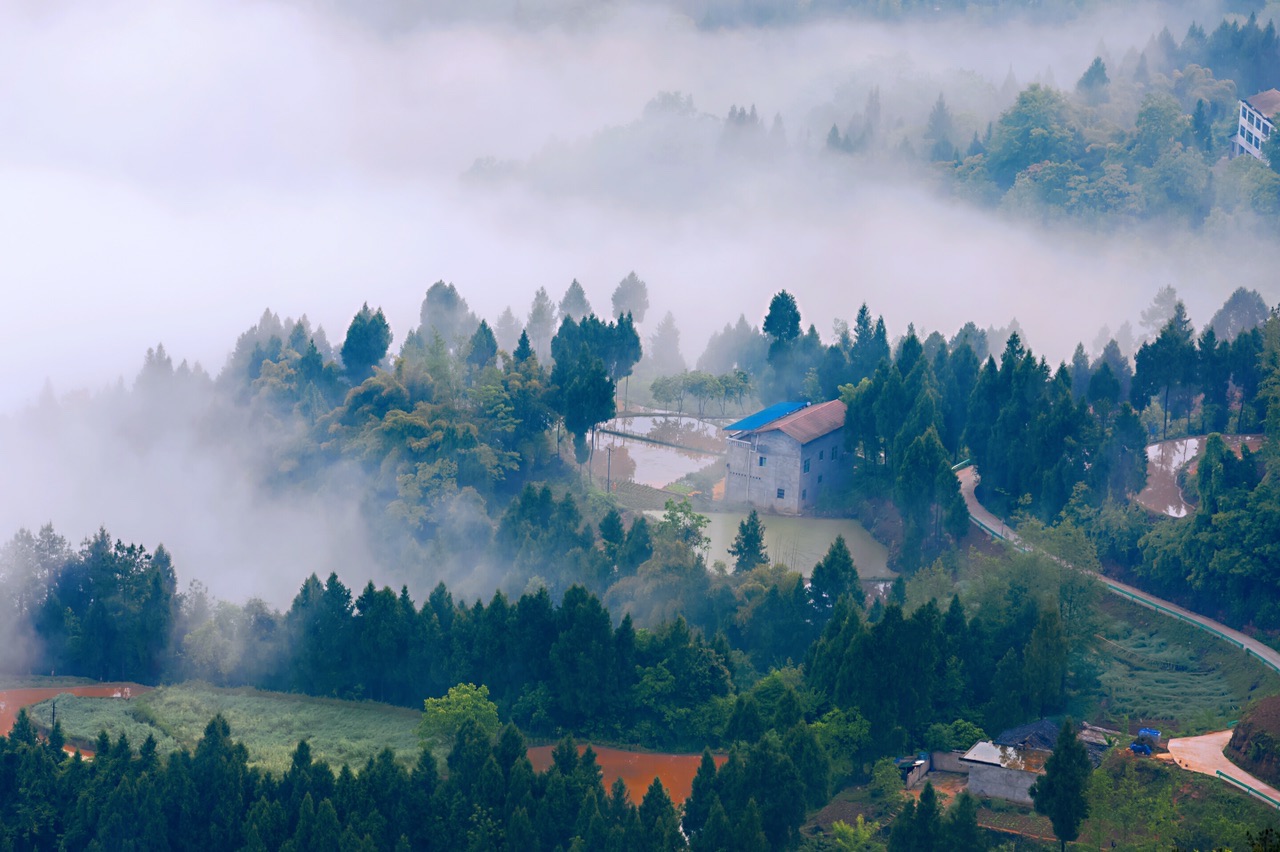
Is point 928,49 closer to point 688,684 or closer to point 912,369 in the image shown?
point 912,369

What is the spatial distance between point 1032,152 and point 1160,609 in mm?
56401

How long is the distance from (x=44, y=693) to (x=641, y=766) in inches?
638

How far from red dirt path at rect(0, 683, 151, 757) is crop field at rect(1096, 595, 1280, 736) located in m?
25.0

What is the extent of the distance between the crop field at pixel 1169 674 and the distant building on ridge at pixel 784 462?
12596 millimetres

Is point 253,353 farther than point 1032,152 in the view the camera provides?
No

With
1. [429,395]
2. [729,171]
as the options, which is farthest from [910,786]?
[729,171]

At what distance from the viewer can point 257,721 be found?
1869 inches

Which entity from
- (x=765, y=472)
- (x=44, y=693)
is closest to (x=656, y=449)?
(x=765, y=472)

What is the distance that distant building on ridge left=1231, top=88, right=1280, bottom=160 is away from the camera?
319 feet

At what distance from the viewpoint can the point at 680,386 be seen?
71250 mm

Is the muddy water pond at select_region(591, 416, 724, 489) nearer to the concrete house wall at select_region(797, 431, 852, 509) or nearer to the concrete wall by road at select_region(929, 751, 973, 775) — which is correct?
the concrete house wall at select_region(797, 431, 852, 509)

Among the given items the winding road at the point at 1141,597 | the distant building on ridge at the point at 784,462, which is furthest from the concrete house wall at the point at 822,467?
the winding road at the point at 1141,597

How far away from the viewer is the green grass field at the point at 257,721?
150 ft

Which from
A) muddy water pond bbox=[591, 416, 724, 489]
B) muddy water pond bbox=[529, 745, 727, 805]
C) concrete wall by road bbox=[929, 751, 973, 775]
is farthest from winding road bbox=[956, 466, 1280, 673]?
muddy water pond bbox=[529, 745, 727, 805]
